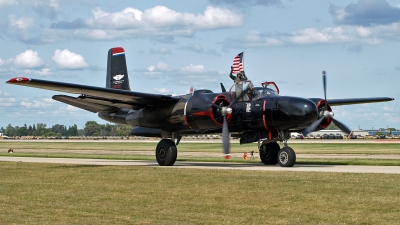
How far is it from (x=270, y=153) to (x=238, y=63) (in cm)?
542

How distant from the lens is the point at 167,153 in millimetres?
30000

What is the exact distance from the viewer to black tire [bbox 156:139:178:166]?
30.0m

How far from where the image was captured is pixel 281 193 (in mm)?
16531

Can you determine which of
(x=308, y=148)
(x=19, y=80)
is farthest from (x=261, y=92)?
(x=308, y=148)

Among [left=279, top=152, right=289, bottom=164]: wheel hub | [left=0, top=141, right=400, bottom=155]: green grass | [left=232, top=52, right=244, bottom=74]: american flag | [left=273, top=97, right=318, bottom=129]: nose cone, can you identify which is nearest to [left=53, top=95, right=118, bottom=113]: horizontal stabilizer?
[left=232, top=52, right=244, bottom=74]: american flag

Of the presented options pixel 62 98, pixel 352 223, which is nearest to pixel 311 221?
pixel 352 223

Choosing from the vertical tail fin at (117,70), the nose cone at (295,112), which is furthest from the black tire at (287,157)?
the vertical tail fin at (117,70)

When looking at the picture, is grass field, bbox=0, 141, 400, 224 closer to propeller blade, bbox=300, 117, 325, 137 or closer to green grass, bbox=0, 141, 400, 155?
propeller blade, bbox=300, 117, 325, 137

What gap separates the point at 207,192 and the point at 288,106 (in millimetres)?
10164

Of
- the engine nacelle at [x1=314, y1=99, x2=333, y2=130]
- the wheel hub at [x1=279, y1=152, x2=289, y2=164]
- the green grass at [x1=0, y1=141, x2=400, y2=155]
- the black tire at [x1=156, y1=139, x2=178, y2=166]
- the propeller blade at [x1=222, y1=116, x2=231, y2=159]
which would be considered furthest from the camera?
the green grass at [x1=0, y1=141, x2=400, y2=155]

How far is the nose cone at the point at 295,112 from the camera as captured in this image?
2583 cm

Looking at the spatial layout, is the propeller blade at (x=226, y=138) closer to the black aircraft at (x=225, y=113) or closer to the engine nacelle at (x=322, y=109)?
the black aircraft at (x=225, y=113)

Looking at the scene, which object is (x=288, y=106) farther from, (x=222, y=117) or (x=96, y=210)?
(x=96, y=210)

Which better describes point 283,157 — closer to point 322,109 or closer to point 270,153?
point 322,109
